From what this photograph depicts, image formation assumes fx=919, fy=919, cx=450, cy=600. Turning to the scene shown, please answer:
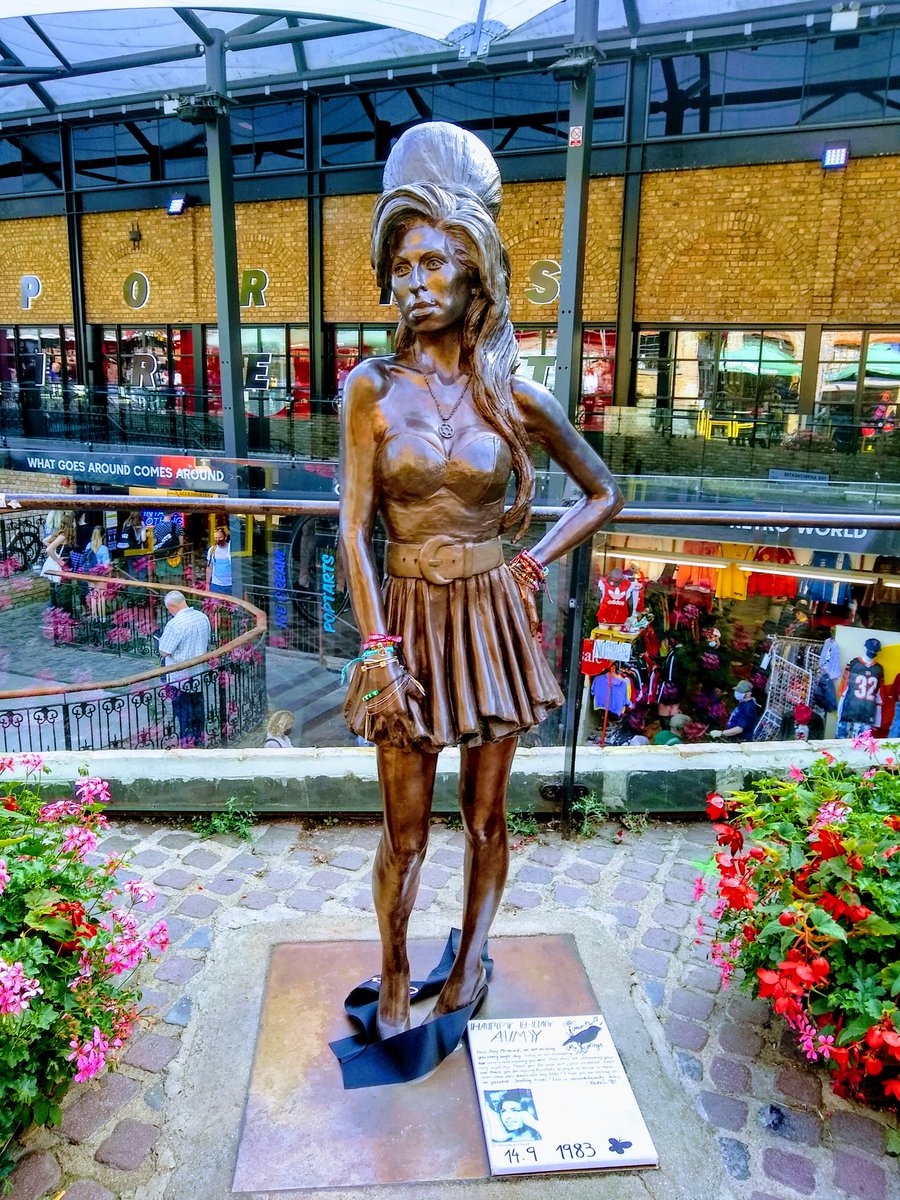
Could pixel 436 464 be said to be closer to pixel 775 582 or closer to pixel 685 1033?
pixel 685 1033

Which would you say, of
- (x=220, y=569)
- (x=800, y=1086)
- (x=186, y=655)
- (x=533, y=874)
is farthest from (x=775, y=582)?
(x=186, y=655)

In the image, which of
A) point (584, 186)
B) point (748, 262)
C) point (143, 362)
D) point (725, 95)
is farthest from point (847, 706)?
point (143, 362)

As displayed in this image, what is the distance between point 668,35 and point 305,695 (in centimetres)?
1328

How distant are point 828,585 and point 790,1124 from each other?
16.0ft

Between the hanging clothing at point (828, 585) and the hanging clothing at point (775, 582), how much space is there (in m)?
0.11

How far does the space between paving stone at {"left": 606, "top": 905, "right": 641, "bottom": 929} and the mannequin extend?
12.0 feet

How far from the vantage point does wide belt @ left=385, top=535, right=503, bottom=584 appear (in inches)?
83.2

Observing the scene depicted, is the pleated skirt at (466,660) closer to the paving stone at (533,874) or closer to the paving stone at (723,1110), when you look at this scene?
the paving stone at (723,1110)

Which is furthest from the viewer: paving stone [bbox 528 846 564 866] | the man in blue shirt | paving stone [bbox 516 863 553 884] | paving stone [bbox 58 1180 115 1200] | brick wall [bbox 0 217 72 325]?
brick wall [bbox 0 217 72 325]

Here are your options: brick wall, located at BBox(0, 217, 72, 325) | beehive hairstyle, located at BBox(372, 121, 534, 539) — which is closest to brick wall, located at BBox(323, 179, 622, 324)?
brick wall, located at BBox(0, 217, 72, 325)

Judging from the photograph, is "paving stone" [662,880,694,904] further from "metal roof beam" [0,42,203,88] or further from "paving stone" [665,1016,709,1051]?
"metal roof beam" [0,42,203,88]

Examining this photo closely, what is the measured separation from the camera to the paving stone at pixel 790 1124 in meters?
2.23

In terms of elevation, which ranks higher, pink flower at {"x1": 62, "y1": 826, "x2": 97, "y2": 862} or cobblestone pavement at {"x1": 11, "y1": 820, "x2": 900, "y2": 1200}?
pink flower at {"x1": 62, "y1": 826, "x2": 97, "y2": 862}

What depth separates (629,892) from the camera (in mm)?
3285
